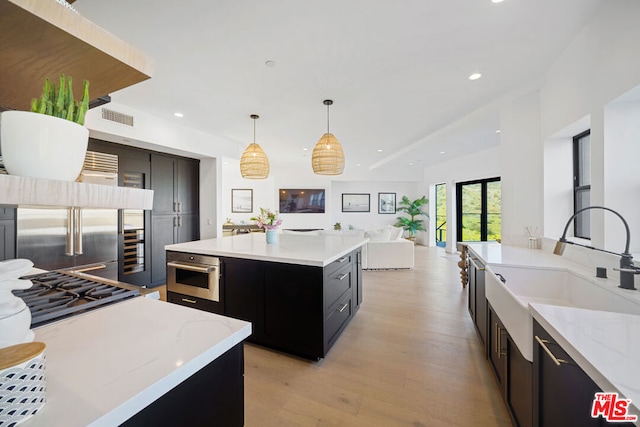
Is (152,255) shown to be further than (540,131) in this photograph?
Yes

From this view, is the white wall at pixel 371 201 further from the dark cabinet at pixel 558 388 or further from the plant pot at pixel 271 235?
the dark cabinet at pixel 558 388

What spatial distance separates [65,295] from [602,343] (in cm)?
200

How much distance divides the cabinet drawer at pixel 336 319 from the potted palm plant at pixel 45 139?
199cm

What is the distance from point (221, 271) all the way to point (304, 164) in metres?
6.17

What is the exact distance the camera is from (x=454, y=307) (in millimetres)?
3318

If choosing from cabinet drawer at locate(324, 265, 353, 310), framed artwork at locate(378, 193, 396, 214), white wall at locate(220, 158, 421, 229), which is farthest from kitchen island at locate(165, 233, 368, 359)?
framed artwork at locate(378, 193, 396, 214)

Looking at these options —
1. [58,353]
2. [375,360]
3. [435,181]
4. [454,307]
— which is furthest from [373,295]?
[435,181]

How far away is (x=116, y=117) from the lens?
3309 millimetres

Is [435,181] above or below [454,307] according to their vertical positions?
above

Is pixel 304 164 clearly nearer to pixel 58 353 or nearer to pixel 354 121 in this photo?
pixel 354 121

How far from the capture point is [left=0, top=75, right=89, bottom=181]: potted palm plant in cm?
44

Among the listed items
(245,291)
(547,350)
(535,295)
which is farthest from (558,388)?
(245,291)

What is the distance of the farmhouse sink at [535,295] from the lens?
1.22 metres

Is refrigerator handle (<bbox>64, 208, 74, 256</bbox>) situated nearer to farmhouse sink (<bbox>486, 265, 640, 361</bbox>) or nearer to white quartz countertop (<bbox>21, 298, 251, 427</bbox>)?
white quartz countertop (<bbox>21, 298, 251, 427</bbox>)
